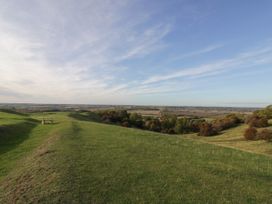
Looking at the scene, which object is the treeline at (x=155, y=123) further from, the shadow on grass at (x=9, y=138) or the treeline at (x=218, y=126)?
the shadow on grass at (x=9, y=138)

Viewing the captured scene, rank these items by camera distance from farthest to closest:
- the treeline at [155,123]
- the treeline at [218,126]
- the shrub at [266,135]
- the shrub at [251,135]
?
the treeline at [155,123]
the treeline at [218,126]
the shrub at [251,135]
the shrub at [266,135]

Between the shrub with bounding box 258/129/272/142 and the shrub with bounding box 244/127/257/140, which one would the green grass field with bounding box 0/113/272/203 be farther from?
the shrub with bounding box 244/127/257/140

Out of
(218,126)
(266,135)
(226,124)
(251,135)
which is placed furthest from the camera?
(226,124)

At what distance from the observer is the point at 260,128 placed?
47.1 metres

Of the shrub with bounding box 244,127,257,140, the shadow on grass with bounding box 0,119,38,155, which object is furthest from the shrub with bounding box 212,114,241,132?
the shadow on grass with bounding box 0,119,38,155

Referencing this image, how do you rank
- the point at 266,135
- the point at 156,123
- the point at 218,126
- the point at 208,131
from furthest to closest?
the point at 156,123, the point at 218,126, the point at 208,131, the point at 266,135

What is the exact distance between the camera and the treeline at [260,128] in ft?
127

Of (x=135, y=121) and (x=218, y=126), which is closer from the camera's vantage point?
(x=218, y=126)

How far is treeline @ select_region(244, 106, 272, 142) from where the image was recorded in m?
38.6

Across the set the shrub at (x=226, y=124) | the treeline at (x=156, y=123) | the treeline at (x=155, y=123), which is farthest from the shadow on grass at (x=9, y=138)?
the treeline at (x=156, y=123)

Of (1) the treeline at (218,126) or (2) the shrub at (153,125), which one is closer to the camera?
(1) the treeline at (218,126)

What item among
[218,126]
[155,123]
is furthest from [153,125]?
[218,126]

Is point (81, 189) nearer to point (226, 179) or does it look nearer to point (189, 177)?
point (189, 177)

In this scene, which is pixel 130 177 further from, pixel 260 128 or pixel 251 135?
pixel 260 128
